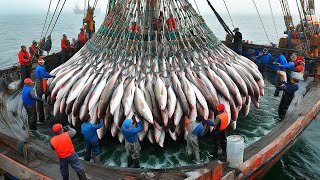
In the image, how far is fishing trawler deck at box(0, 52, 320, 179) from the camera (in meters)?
7.07

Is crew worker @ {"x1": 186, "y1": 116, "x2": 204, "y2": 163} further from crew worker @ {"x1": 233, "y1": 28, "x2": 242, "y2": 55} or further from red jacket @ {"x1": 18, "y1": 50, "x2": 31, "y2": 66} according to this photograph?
crew worker @ {"x1": 233, "y1": 28, "x2": 242, "y2": 55}

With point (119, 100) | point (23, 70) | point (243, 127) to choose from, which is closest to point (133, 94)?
point (119, 100)

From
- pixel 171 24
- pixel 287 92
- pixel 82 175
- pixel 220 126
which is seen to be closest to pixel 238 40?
pixel 287 92

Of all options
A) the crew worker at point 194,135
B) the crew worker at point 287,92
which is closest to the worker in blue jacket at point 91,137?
the crew worker at point 194,135

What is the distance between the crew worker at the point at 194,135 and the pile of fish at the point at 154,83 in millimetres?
155

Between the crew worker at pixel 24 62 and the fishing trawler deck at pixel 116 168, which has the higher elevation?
the crew worker at pixel 24 62

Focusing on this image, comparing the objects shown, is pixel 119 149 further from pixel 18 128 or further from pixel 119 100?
pixel 18 128

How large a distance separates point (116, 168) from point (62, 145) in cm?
140

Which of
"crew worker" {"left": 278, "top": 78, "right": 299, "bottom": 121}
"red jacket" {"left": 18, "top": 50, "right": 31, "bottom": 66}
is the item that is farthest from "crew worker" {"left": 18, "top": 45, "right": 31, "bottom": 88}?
"crew worker" {"left": 278, "top": 78, "right": 299, "bottom": 121}

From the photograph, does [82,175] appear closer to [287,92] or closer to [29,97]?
[29,97]

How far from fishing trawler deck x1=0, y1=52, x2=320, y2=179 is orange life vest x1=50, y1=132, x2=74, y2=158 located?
60 cm

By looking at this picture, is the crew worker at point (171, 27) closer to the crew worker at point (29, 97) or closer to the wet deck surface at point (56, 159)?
the wet deck surface at point (56, 159)

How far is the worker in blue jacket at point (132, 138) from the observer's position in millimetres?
8102

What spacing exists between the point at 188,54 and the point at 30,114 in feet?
17.6
